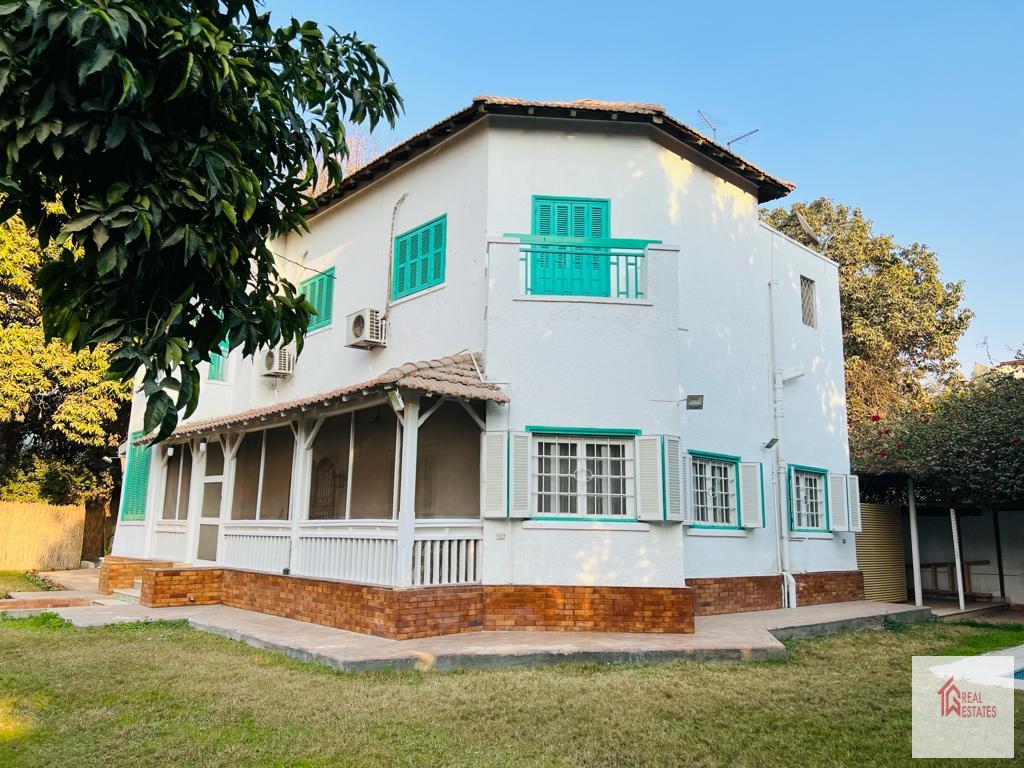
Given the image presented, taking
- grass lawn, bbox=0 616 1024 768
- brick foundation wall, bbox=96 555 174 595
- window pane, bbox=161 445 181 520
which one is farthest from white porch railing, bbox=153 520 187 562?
grass lawn, bbox=0 616 1024 768

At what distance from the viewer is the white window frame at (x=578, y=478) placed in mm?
10266

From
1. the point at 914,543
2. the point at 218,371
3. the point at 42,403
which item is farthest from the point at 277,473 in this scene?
the point at 914,543

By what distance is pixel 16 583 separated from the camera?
17688 mm

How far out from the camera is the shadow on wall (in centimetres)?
2078

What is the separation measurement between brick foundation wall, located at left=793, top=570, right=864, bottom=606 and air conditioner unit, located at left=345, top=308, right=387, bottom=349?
26.4ft

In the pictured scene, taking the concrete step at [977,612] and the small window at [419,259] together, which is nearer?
→ the small window at [419,259]

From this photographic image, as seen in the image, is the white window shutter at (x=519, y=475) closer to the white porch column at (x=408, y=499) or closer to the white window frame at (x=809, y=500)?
the white porch column at (x=408, y=499)

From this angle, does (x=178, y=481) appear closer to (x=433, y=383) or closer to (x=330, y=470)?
(x=330, y=470)

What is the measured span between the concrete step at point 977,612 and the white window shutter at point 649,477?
658 centimetres

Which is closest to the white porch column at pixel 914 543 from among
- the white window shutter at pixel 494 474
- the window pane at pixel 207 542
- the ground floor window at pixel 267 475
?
the white window shutter at pixel 494 474

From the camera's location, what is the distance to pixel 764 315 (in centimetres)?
1376

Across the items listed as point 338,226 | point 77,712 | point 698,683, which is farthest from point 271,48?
point 338,226

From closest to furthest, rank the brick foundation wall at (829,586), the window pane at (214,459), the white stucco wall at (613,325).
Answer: the white stucco wall at (613,325) → the brick foundation wall at (829,586) → the window pane at (214,459)

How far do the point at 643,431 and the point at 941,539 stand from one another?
32.0 feet
